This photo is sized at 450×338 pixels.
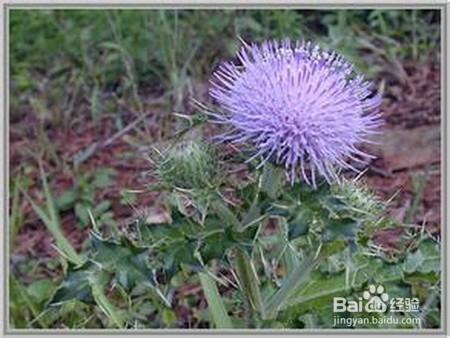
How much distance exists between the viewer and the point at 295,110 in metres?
1.66

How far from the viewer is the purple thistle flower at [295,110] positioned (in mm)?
1646

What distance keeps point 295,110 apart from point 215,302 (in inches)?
15.1

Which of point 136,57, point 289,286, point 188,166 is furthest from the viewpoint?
point 136,57

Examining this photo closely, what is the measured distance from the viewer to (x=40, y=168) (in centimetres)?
248

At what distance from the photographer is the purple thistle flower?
1.65 metres

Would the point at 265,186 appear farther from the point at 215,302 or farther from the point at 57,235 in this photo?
the point at 57,235

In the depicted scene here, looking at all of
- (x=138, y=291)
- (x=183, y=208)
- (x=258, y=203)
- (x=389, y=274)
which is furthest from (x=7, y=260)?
(x=389, y=274)

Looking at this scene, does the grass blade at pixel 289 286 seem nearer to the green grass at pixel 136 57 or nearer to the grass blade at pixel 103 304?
the grass blade at pixel 103 304

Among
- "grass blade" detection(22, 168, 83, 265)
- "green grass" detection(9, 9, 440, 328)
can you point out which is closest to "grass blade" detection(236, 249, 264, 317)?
"grass blade" detection(22, 168, 83, 265)

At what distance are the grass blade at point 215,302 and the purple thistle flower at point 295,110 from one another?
28 centimetres

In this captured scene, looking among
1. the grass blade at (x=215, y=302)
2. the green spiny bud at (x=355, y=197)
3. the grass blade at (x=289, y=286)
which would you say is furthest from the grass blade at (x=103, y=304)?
the green spiny bud at (x=355, y=197)

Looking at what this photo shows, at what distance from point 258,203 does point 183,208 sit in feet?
0.53

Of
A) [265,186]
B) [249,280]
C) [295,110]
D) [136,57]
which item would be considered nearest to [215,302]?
[249,280]

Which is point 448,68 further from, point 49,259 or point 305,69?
point 49,259
